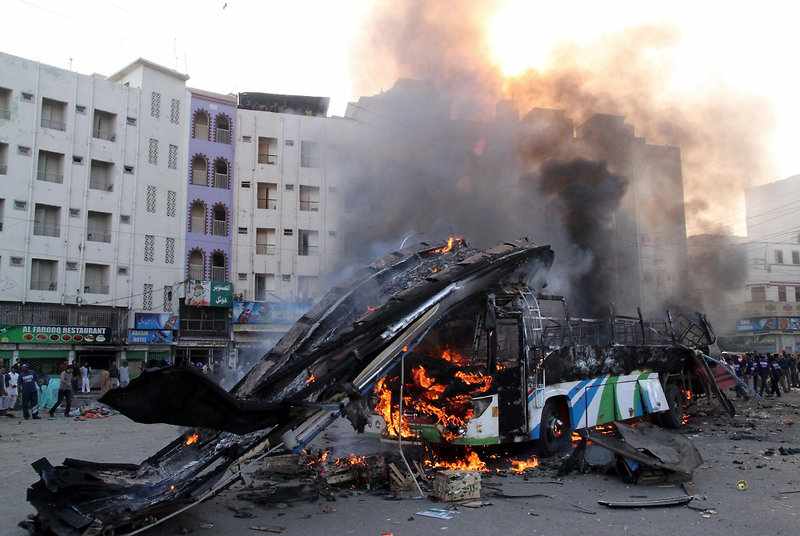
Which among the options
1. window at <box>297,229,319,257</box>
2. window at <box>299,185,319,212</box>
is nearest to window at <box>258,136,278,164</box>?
window at <box>299,185,319,212</box>

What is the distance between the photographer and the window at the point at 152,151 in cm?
3228

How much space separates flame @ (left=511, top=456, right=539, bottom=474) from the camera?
8.88 m

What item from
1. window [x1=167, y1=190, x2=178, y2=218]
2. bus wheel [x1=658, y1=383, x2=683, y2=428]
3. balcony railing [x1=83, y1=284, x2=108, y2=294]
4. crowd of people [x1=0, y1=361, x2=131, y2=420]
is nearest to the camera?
bus wheel [x1=658, y1=383, x2=683, y2=428]

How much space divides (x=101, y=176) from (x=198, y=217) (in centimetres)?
518

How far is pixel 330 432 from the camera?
41.7 feet

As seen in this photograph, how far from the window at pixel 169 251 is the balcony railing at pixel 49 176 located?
571cm

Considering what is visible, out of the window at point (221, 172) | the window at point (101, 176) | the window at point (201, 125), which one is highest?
the window at point (201, 125)

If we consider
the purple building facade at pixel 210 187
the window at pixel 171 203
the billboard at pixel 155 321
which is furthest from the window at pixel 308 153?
the billboard at pixel 155 321

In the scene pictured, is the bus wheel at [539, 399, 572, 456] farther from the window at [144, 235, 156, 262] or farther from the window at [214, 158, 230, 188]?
the window at [214, 158, 230, 188]

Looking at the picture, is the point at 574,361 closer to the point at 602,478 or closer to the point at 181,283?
the point at 602,478

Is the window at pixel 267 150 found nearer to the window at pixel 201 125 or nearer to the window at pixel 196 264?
the window at pixel 201 125

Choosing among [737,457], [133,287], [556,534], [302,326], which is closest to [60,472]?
[302,326]

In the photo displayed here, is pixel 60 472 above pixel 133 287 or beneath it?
beneath

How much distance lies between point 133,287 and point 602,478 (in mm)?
28075
